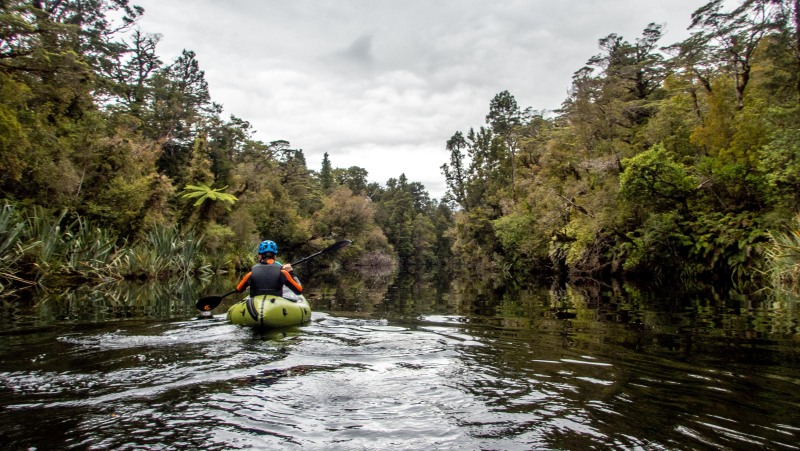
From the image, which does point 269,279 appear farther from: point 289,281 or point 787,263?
point 787,263

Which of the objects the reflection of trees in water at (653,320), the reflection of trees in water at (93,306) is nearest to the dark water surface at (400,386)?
the reflection of trees in water at (653,320)

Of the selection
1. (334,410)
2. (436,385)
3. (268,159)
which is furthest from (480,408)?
(268,159)

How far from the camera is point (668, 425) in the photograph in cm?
308

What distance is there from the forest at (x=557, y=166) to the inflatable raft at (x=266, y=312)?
8.03 metres

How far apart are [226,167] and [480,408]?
36689 millimetres

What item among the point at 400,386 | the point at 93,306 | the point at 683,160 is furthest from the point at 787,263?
the point at 93,306

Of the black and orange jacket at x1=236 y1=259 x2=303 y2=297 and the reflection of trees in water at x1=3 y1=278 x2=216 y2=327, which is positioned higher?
the black and orange jacket at x1=236 y1=259 x2=303 y2=297

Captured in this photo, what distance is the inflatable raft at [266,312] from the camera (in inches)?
287

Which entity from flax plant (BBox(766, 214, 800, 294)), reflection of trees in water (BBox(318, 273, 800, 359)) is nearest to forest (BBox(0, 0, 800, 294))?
flax plant (BBox(766, 214, 800, 294))

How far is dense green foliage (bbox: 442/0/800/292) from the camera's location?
1559 cm

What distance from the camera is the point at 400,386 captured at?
4.10m

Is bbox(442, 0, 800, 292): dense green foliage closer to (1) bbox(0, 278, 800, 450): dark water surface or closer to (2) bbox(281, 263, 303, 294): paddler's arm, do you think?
(1) bbox(0, 278, 800, 450): dark water surface

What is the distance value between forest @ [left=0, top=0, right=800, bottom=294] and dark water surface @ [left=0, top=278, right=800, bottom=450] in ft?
27.0

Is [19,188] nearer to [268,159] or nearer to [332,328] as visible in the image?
[332,328]
